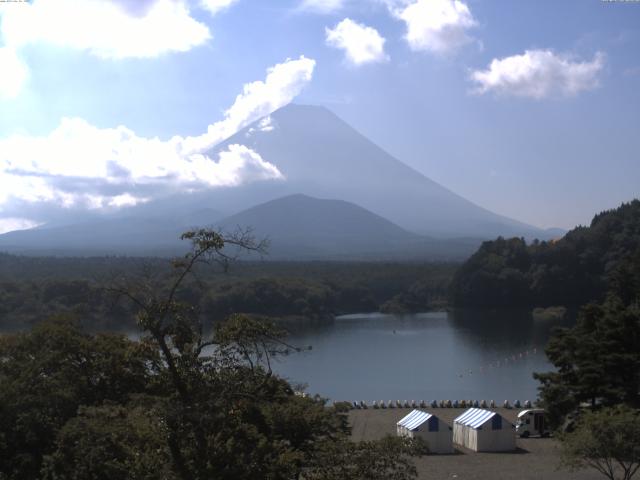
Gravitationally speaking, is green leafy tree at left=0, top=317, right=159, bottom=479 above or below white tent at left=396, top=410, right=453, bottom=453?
above

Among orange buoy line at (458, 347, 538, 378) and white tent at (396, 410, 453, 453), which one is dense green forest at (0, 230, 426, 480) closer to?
white tent at (396, 410, 453, 453)

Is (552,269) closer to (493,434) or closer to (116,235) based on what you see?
(493,434)

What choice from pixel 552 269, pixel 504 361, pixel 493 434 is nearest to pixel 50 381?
pixel 493 434

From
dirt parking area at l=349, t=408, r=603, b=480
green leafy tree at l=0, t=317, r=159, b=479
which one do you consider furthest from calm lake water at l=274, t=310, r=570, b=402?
green leafy tree at l=0, t=317, r=159, b=479

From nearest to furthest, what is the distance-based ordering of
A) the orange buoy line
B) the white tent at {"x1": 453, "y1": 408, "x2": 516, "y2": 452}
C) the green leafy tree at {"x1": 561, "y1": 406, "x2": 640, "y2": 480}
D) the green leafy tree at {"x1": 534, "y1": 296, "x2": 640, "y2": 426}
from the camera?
1. the green leafy tree at {"x1": 561, "y1": 406, "x2": 640, "y2": 480}
2. the white tent at {"x1": 453, "y1": 408, "x2": 516, "y2": 452}
3. the green leafy tree at {"x1": 534, "y1": 296, "x2": 640, "y2": 426}
4. the orange buoy line

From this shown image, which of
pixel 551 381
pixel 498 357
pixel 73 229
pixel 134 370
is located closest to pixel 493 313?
pixel 498 357

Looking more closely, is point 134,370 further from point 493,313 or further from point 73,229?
point 73,229
